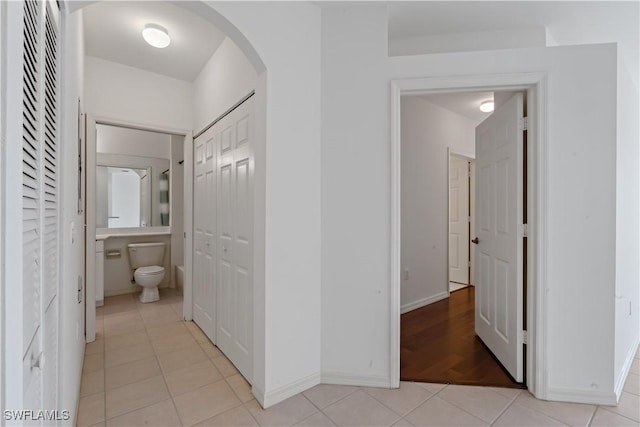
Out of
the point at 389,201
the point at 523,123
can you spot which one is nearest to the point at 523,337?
the point at 389,201

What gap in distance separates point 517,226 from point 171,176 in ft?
13.9

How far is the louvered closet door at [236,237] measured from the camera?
210 cm

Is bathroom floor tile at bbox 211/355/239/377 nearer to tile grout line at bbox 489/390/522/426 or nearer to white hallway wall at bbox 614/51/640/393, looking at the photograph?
tile grout line at bbox 489/390/522/426

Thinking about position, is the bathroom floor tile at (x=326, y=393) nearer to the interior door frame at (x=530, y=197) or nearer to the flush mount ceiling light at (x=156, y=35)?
the interior door frame at (x=530, y=197)

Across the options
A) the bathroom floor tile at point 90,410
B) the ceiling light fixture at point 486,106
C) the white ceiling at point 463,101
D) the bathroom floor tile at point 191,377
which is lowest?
the bathroom floor tile at point 191,377

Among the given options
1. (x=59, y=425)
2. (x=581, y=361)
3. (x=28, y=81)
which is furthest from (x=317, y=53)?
(x=581, y=361)

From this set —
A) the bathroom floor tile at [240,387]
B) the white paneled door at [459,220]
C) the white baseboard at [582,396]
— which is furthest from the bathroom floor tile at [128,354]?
the white paneled door at [459,220]

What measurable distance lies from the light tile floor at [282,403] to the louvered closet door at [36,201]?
2.85 ft

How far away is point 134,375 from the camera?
2.17 metres

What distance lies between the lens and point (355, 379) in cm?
204

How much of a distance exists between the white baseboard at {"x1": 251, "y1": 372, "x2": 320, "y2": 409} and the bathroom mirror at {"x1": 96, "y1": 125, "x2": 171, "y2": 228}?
358 cm

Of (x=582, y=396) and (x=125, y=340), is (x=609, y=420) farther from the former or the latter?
(x=125, y=340)

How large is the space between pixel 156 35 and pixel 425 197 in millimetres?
3166

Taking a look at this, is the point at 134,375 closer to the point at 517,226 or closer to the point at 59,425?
the point at 59,425
